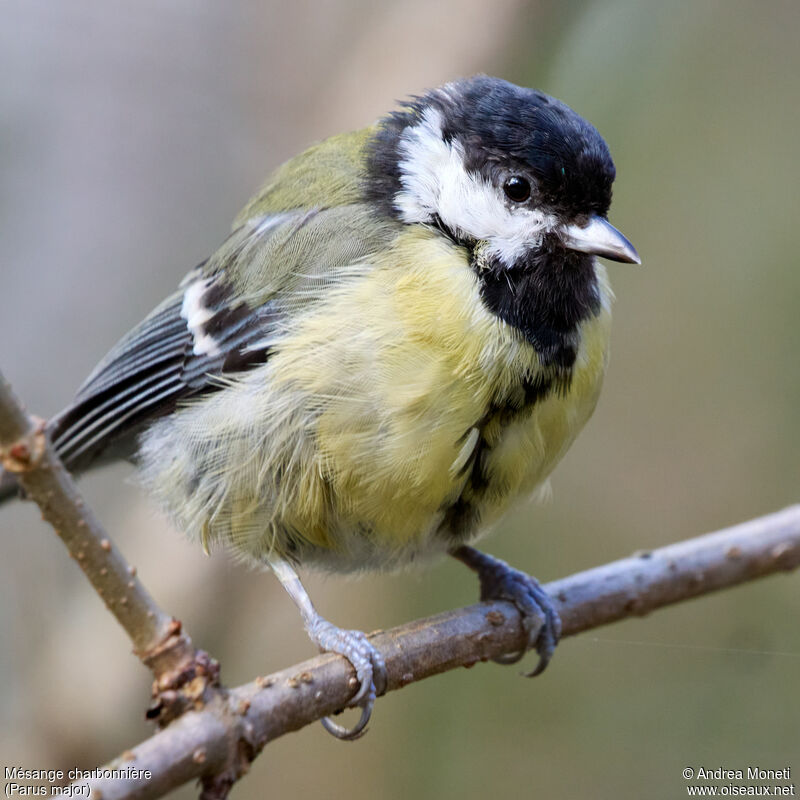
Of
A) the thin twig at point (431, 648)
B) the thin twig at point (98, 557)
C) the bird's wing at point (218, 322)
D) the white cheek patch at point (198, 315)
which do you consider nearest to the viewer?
the thin twig at point (98, 557)

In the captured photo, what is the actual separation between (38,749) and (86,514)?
5.03ft

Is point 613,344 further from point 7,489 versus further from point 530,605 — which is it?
point 7,489

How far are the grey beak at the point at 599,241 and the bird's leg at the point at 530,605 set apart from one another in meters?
0.75

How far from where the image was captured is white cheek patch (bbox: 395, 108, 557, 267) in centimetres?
186

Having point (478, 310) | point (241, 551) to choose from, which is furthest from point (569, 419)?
point (241, 551)

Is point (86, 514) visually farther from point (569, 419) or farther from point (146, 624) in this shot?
point (569, 419)

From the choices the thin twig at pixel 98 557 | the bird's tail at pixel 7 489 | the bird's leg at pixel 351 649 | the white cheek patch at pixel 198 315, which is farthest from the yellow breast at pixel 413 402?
the bird's tail at pixel 7 489

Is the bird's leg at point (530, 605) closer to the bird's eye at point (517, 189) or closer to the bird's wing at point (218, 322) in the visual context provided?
the bird's wing at point (218, 322)

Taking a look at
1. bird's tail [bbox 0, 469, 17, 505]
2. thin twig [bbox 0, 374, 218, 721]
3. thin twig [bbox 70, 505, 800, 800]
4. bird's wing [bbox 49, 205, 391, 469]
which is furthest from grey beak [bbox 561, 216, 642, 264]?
bird's tail [bbox 0, 469, 17, 505]

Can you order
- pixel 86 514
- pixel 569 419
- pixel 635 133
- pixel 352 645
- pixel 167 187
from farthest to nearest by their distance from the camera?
pixel 635 133 < pixel 167 187 < pixel 569 419 < pixel 352 645 < pixel 86 514

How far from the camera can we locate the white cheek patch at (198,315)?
6.95 feet

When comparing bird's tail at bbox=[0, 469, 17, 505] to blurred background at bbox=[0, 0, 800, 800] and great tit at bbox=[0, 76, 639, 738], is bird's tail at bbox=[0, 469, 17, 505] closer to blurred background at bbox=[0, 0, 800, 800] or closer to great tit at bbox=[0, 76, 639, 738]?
great tit at bbox=[0, 76, 639, 738]

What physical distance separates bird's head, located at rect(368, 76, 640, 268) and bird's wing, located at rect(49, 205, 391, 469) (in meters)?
0.15

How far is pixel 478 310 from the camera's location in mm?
1823
